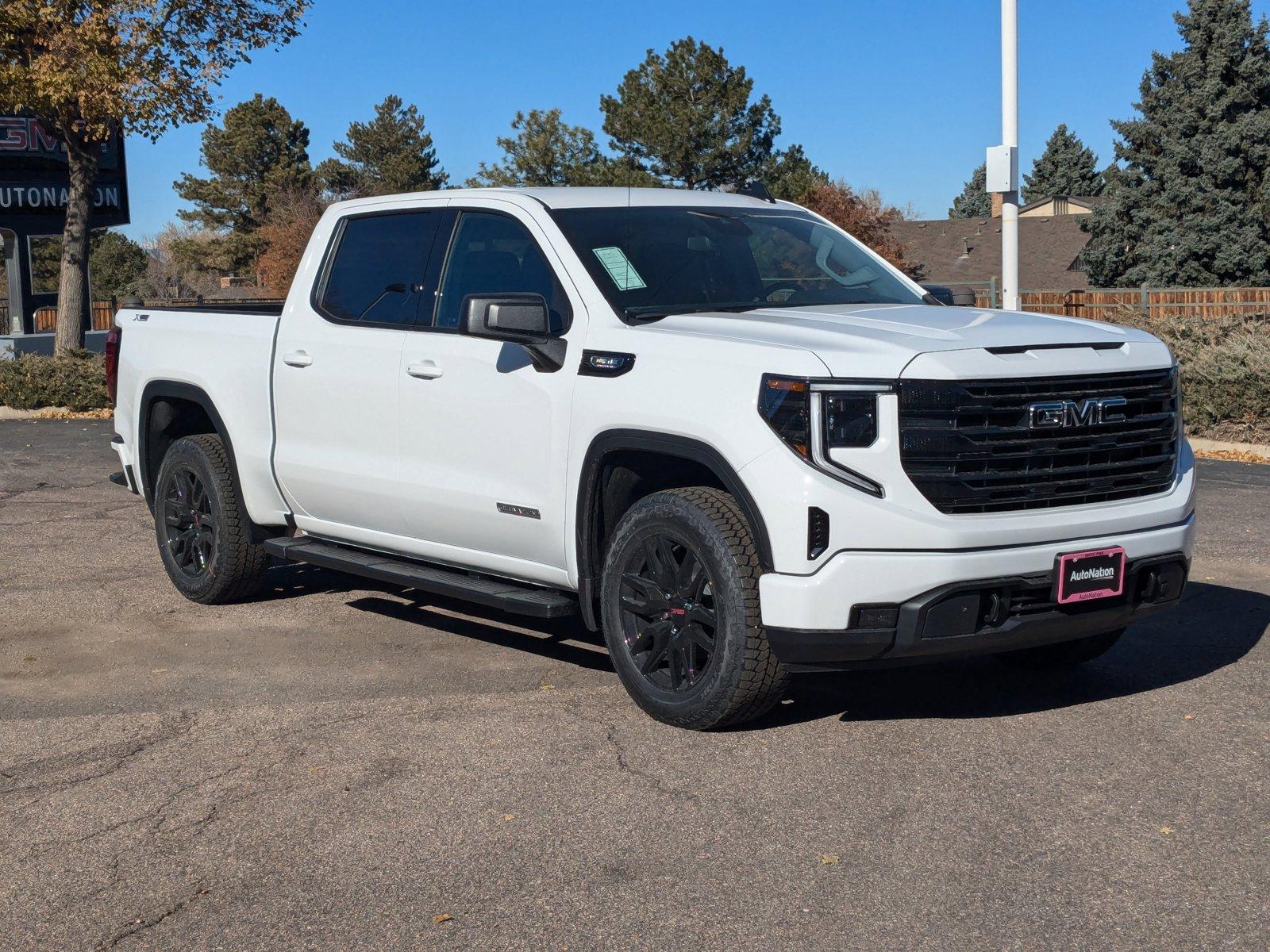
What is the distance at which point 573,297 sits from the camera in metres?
5.98

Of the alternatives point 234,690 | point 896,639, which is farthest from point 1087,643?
point 234,690

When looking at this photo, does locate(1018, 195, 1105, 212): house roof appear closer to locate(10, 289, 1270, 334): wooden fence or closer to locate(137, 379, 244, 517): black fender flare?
locate(10, 289, 1270, 334): wooden fence

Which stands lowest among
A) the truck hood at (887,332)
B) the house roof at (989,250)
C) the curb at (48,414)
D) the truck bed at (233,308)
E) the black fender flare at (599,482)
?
the curb at (48,414)

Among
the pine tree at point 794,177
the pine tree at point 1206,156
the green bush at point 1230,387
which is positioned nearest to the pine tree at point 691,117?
the pine tree at point 794,177

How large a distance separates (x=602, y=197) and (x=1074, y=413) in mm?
2386

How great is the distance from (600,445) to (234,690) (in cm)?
193

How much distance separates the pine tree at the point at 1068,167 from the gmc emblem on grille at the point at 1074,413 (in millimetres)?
84452

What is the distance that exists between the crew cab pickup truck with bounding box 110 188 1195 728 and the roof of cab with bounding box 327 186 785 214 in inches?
0.9

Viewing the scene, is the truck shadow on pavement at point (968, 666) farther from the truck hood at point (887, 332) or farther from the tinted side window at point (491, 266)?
the tinted side window at point (491, 266)

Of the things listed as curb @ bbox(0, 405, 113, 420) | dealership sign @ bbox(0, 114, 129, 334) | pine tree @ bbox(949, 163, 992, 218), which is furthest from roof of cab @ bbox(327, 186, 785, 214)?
pine tree @ bbox(949, 163, 992, 218)

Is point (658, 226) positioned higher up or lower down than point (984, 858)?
higher up

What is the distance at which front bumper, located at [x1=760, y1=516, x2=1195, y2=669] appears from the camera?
4.97 meters

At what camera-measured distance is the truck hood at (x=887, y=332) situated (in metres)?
5.02

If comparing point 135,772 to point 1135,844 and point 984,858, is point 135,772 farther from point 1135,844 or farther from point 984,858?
point 1135,844
